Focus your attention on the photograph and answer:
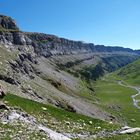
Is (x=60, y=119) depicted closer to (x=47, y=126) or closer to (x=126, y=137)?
(x=47, y=126)

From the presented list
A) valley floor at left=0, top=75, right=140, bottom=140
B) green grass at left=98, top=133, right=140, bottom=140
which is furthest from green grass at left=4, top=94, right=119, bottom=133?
green grass at left=98, top=133, right=140, bottom=140

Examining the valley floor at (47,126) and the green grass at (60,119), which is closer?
the valley floor at (47,126)

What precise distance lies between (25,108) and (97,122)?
13247 millimetres

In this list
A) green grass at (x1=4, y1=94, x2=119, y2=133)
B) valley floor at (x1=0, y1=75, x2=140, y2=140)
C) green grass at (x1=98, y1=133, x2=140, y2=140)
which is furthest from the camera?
green grass at (x1=4, y1=94, x2=119, y2=133)

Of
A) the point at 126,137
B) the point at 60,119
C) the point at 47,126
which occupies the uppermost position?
the point at 47,126

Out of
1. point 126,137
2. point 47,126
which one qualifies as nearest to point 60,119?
point 47,126

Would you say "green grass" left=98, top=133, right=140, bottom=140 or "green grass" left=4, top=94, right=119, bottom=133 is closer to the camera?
"green grass" left=98, top=133, right=140, bottom=140

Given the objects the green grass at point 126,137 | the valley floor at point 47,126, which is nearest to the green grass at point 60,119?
the valley floor at point 47,126

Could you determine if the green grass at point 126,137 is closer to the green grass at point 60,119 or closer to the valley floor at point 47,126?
the valley floor at point 47,126

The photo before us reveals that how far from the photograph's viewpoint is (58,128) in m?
41.1

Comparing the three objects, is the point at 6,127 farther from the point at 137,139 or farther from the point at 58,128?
the point at 137,139

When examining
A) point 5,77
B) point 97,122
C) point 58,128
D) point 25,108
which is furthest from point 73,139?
point 5,77

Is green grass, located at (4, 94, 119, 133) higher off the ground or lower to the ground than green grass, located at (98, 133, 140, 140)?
higher

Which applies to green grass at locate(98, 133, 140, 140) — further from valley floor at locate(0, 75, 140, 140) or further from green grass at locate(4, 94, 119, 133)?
green grass at locate(4, 94, 119, 133)
